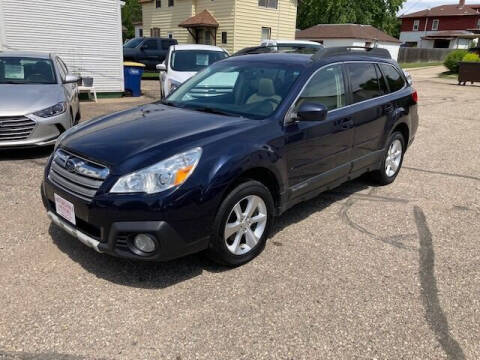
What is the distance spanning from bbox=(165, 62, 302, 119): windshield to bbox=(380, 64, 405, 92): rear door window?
1.87 metres

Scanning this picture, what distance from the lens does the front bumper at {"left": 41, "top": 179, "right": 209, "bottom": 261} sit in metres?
2.86

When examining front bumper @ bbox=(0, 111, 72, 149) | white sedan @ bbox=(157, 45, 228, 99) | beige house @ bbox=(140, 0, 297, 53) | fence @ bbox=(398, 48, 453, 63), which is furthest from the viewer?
fence @ bbox=(398, 48, 453, 63)

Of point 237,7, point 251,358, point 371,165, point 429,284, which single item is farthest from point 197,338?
point 237,7

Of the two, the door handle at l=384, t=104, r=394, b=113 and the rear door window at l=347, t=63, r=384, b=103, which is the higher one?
the rear door window at l=347, t=63, r=384, b=103

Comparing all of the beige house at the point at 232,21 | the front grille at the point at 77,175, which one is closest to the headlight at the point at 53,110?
the front grille at the point at 77,175

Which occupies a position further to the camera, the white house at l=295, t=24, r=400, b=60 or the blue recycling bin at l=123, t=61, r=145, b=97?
the white house at l=295, t=24, r=400, b=60

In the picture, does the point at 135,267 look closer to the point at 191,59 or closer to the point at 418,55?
the point at 191,59

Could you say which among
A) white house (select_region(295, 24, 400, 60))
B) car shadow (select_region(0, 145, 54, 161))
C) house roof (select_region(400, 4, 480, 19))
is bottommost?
car shadow (select_region(0, 145, 54, 161))

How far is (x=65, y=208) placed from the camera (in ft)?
10.5

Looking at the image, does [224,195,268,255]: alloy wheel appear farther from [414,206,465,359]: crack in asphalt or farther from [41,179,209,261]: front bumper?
[414,206,465,359]: crack in asphalt

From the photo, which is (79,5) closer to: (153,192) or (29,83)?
(29,83)

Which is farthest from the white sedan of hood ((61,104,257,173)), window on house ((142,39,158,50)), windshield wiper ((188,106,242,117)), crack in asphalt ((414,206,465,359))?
window on house ((142,39,158,50))

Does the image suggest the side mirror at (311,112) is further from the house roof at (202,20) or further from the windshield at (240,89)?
the house roof at (202,20)

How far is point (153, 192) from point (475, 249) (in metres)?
3.08
